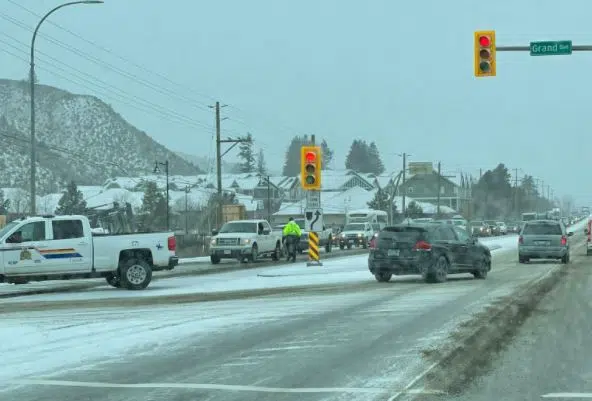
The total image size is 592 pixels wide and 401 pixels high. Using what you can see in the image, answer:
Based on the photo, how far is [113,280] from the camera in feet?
82.0

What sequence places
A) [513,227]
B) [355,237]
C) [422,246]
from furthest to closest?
[513,227], [355,237], [422,246]

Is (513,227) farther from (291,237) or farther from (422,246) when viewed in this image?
(422,246)

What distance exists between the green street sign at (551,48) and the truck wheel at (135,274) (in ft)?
37.1

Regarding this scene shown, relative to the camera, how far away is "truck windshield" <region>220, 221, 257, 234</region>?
129 ft

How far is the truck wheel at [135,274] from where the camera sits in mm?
23766

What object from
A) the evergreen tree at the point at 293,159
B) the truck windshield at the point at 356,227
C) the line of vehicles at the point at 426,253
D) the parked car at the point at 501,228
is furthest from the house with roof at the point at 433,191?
the line of vehicles at the point at 426,253

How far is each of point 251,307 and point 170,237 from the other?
7029 mm

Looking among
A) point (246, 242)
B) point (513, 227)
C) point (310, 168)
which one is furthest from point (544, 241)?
point (513, 227)

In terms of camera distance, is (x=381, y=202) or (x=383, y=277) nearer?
(x=383, y=277)

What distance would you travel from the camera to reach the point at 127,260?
78.1 ft

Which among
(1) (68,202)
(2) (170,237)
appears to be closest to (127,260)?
(2) (170,237)

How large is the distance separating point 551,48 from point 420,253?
632cm

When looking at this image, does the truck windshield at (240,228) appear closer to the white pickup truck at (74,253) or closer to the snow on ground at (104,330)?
the white pickup truck at (74,253)

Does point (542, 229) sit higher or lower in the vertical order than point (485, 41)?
lower
